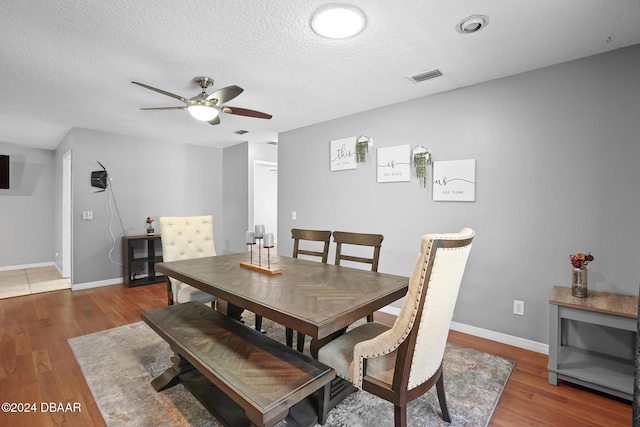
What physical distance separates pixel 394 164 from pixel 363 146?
1.53 ft

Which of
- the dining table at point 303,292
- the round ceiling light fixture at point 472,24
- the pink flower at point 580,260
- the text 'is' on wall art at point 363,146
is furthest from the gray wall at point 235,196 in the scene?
the pink flower at point 580,260

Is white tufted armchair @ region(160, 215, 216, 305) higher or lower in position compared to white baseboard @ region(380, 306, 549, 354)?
higher

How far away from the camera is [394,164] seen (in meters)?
3.32

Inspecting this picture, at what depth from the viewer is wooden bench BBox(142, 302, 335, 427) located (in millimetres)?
1240

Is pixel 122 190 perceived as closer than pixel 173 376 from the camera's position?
No

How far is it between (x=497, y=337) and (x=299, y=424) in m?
2.05

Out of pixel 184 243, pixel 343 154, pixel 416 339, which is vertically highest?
pixel 343 154

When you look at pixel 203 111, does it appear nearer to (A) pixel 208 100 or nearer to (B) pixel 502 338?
(A) pixel 208 100

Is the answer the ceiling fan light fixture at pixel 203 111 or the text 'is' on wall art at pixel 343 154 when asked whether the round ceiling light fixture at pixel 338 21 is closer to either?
the ceiling fan light fixture at pixel 203 111

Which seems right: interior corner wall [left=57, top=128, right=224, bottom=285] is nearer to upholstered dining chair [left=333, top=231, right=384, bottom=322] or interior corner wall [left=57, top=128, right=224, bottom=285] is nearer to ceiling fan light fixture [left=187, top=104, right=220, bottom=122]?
ceiling fan light fixture [left=187, top=104, right=220, bottom=122]

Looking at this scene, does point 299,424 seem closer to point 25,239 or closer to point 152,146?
point 152,146

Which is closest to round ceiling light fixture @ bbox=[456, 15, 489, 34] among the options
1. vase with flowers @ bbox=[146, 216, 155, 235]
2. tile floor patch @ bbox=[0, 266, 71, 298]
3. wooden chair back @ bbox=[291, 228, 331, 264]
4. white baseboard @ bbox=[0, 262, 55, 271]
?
wooden chair back @ bbox=[291, 228, 331, 264]

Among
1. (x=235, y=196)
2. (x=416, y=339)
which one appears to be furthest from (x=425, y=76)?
(x=235, y=196)

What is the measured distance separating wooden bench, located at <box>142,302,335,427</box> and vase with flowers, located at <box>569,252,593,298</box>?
1.91m
